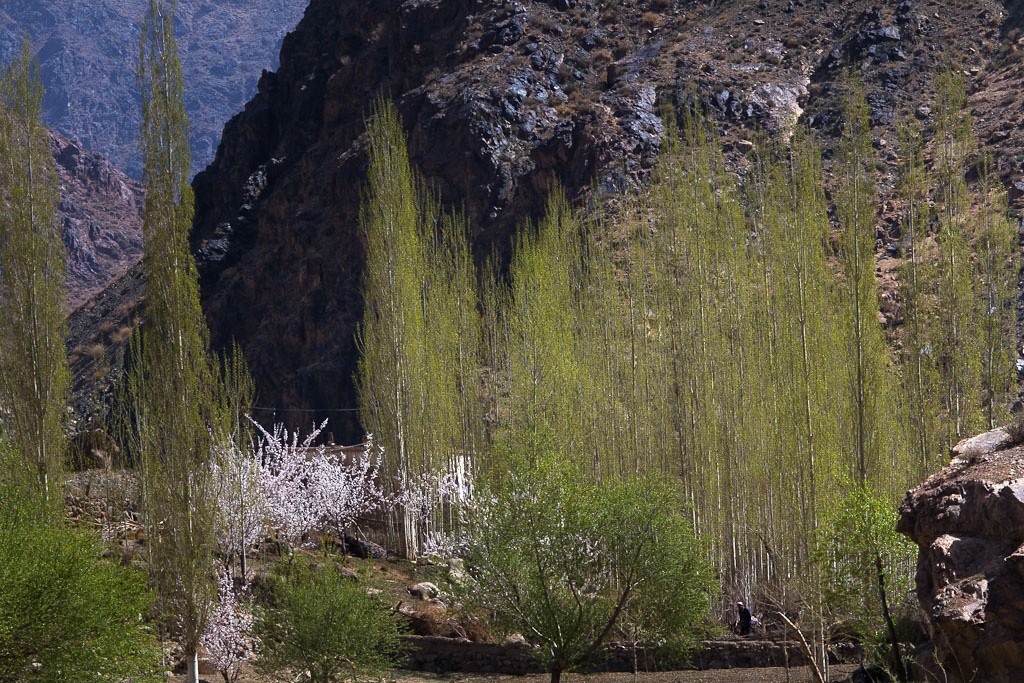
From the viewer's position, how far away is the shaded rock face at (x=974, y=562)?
9.45 meters

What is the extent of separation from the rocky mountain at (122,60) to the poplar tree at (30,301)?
119 meters

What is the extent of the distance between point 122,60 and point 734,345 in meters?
140

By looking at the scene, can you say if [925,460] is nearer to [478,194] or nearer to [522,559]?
[522,559]

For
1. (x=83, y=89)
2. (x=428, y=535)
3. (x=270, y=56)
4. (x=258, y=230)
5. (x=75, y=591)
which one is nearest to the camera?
(x=75, y=591)

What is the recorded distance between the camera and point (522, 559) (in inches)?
620

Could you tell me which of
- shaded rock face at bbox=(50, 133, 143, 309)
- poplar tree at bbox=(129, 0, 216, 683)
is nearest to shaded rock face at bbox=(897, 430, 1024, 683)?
poplar tree at bbox=(129, 0, 216, 683)

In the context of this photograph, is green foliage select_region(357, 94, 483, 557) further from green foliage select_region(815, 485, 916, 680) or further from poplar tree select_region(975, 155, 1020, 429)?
green foliage select_region(815, 485, 916, 680)

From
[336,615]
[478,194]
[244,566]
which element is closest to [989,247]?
[336,615]

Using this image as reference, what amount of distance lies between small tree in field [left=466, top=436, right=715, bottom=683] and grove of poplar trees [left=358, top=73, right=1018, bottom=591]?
1341 mm

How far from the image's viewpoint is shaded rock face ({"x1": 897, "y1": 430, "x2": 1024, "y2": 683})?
9445 mm

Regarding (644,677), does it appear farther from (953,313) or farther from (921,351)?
(953,313)

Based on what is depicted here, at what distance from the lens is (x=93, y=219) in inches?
3910

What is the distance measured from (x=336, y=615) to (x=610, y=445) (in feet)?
40.8

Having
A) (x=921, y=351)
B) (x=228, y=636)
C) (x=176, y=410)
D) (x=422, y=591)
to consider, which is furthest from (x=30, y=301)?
(x=921, y=351)
